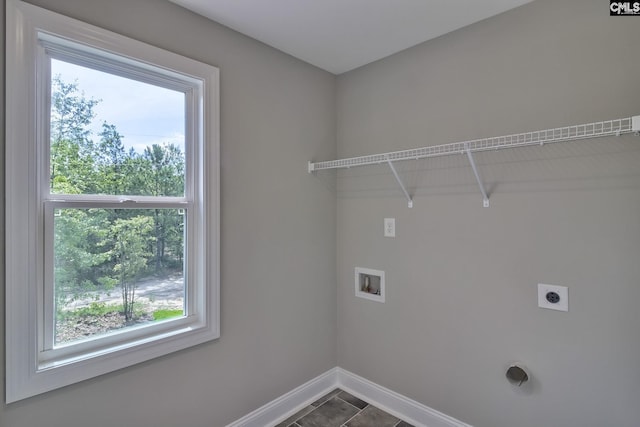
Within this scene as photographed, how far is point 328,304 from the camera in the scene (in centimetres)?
243

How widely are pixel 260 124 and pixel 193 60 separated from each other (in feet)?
1.61

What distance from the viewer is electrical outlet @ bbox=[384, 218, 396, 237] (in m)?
2.14

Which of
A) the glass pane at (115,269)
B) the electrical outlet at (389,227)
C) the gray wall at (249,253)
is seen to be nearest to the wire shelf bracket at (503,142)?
the electrical outlet at (389,227)

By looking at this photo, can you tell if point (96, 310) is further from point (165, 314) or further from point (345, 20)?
point (345, 20)

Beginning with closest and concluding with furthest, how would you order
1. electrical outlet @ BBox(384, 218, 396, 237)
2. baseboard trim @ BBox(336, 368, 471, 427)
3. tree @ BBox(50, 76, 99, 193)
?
tree @ BBox(50, 76, 99, 193) < baseboard trim @ BBox(336, 368, 471, 427) < electrical outlet @ BBox(384, 218, 396, 237)

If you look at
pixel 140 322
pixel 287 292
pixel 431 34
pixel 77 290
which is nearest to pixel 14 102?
pixel 77 290

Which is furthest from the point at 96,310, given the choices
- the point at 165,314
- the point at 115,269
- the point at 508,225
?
the point at 508,225

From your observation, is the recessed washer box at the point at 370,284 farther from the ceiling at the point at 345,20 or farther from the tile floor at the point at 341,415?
the ceiling at the point at 345,20

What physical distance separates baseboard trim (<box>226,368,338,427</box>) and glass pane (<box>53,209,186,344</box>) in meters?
0.80

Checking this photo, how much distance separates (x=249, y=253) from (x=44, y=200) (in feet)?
3.21

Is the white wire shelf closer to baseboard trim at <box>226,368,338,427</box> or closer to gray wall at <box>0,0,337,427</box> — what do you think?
gray wall at <box>0,0,337,427</box>

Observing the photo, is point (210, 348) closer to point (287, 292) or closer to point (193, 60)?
point (287, 292)

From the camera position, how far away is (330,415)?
82.2 inches

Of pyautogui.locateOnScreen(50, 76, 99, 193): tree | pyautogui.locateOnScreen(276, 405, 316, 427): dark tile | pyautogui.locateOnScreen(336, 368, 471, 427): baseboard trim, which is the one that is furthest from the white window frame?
pyautogui.locateOnScreen(336, 368, 471, 427): baseboard trim
